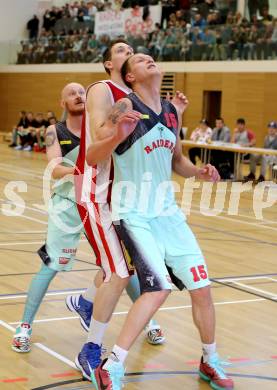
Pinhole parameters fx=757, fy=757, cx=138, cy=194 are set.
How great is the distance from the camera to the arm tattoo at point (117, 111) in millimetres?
4211

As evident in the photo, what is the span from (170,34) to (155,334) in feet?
67.9

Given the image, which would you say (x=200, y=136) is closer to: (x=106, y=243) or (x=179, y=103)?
(x=179, y=103)

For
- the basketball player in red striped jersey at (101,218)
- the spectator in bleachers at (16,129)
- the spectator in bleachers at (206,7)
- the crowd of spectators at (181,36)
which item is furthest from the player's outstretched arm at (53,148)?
the spectator in bleachers at (16,129)

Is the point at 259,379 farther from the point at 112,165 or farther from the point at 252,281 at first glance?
the point at 252,281

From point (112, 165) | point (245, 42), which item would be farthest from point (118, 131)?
point (245, 42)

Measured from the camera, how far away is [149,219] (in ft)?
14.8

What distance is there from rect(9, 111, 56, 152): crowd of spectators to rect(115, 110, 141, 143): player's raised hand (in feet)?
72.4

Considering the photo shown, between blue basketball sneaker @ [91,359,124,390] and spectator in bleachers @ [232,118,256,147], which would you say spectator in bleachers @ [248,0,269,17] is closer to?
spectator in bleachers @ [232,118,256,147]

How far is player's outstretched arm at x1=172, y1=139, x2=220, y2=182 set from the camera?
4.79m

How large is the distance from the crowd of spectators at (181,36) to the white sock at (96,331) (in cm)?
1595

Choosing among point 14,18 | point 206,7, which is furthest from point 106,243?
point 14,18

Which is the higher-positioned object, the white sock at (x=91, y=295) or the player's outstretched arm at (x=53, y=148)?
the player's outstretched arm at (x=53, y=148)

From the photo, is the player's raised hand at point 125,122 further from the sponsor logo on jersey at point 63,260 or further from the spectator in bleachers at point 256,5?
the spectator in bleachers at point 256,5

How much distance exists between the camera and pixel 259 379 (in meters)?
4.84
